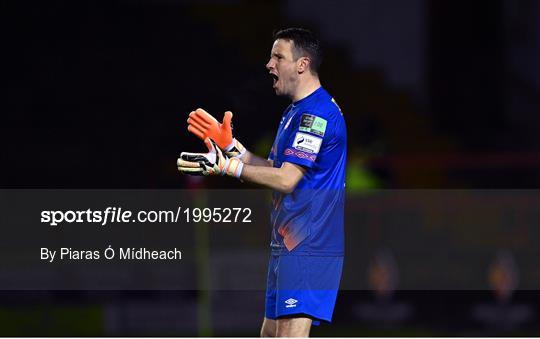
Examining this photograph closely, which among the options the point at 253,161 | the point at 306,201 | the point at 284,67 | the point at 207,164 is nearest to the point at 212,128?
the point at 253,161

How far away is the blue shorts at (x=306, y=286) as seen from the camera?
723 centimetres

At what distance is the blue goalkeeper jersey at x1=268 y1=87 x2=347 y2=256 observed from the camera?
720 centimetres

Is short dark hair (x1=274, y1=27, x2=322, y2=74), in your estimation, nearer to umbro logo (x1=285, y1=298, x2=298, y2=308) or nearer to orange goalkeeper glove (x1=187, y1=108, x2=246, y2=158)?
orange goalkeeper glove (x1=187, y1=108, x2=246, y2=158)

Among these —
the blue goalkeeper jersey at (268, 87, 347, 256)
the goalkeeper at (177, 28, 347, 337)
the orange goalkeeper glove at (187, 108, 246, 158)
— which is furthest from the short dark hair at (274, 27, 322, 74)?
the orange goalkeeper glove at (187, 108, 246, 158)

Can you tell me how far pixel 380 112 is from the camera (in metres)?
22.5

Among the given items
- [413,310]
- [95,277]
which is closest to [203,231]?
[95,277]

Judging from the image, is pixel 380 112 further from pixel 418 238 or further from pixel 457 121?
pixel 418 238

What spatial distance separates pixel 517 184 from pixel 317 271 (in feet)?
41.2

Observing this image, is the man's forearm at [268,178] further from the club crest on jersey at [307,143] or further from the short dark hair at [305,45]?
the short dark hair at [305,45]

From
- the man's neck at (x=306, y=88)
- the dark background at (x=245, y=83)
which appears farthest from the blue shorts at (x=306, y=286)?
the dark background at (x=245, y=83)

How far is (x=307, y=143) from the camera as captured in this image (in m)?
7.10

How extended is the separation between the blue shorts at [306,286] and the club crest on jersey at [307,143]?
643 millimetres

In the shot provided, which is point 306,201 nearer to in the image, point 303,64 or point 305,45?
point 303,64

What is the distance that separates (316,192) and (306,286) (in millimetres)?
548
